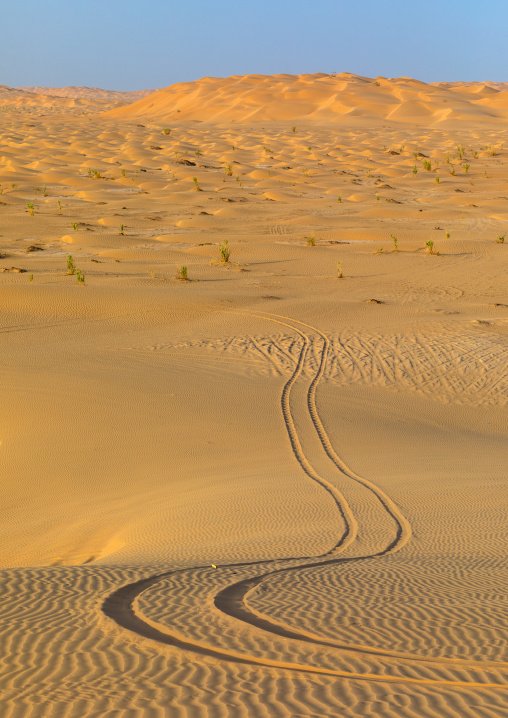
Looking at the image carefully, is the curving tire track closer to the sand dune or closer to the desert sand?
the desert sand

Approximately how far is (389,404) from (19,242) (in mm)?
9808

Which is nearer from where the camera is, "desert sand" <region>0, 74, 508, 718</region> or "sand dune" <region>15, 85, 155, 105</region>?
"desert sand" <region>0, 74, 508, 718</region>

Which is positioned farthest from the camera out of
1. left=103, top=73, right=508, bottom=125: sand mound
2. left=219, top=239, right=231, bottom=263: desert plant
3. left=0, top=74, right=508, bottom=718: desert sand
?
left=103, top=73, right=508, bottom=125: sand mound

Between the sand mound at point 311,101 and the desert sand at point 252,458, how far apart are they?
81.4ft

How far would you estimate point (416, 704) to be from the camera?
6.98 feet

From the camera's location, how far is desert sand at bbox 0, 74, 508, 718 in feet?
7.90

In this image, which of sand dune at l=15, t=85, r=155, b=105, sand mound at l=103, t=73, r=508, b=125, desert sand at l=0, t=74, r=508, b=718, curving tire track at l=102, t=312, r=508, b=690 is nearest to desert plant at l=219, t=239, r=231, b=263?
desert sand at l=0, t=74, r=508, b=718

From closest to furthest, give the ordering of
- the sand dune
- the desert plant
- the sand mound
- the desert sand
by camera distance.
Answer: the desert sand
the desert plant
the sand mound
the sand dune

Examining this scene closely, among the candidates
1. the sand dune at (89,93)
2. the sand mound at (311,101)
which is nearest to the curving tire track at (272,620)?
the sand mound at (311,101)

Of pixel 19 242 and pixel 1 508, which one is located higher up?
pixel 19 242

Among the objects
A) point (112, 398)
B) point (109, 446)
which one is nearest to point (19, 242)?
point (112, 398)

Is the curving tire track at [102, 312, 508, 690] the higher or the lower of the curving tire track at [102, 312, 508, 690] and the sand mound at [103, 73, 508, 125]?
the lower

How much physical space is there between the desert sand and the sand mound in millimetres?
24802

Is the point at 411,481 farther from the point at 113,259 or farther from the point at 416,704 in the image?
the point at 113,259
